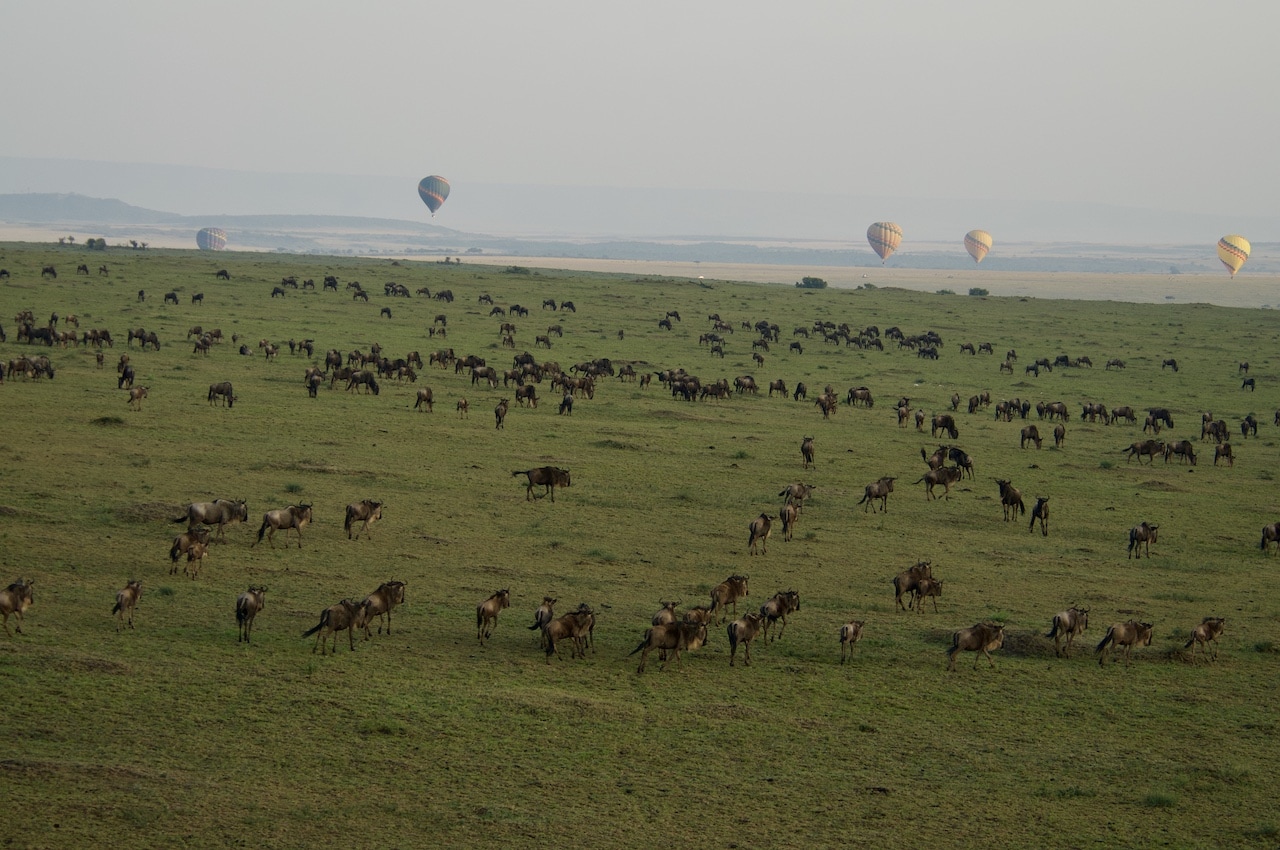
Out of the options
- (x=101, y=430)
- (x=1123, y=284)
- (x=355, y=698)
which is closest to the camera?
(x=355, y=698)

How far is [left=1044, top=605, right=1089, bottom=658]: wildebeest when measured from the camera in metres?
18.1

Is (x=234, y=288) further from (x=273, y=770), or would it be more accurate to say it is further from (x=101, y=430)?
(x=273, y=770)

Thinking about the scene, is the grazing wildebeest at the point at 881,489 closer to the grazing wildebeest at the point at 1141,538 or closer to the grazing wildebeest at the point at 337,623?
the grazing wildebeest at the point at 1141,538

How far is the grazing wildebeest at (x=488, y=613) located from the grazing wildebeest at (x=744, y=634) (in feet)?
11.0

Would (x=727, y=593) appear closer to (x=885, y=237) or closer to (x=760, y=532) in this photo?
(x=760, y=532)

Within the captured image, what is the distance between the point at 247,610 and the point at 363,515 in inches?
258

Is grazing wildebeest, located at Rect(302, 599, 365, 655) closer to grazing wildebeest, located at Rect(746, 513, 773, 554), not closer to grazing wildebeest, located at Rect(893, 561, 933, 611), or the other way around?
grazing wildebeest, located at Rect(893, 561, 933, 611)

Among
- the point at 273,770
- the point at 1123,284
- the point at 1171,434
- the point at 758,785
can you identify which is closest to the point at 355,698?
the point at 273,770

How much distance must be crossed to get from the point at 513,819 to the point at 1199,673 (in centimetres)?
Answer: 1064

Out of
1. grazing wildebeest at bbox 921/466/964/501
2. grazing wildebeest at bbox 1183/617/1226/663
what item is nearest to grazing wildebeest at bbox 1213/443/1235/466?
grazing wildebeest at bbox 921/466/964/501

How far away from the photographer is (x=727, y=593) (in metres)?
19.2

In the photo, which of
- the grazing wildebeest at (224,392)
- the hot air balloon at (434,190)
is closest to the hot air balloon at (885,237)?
the hot air balloon at (434,190)

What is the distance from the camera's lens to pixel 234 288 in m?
72.4

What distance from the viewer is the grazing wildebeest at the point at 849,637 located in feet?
57.8
